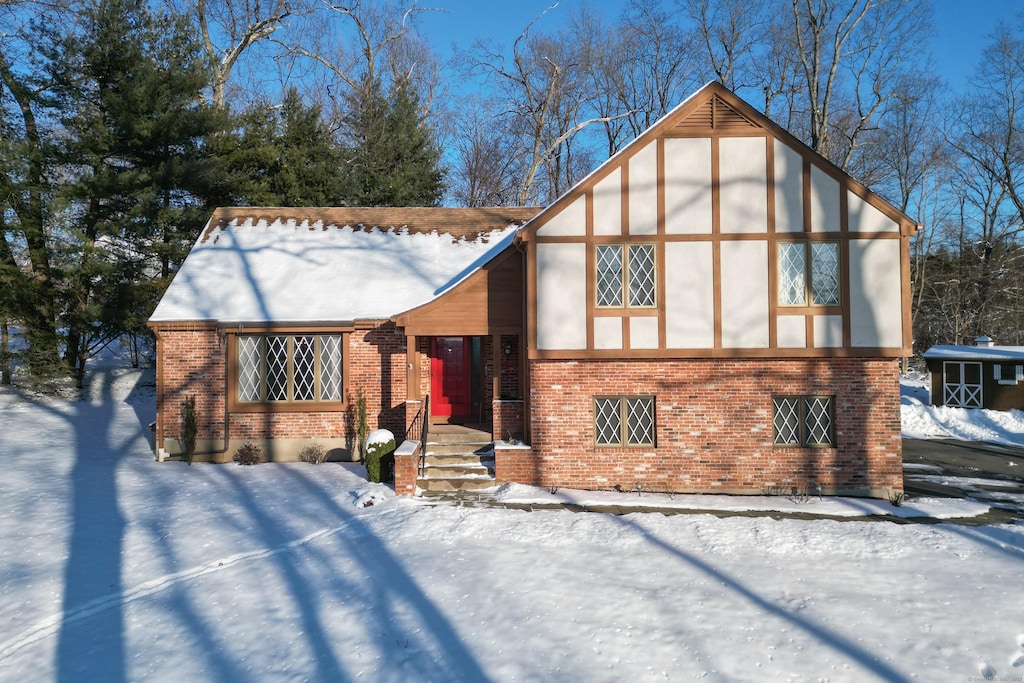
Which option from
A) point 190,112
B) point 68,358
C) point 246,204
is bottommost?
point 68,358

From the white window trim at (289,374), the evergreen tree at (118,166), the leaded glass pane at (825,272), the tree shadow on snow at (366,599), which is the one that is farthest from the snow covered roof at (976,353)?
the evergreen tree at (118,166)

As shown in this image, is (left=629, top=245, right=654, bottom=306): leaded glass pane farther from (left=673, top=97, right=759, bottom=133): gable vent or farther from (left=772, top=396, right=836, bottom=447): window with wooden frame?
(left=772, top=396, right=836, bottom=447): window with wooden frame

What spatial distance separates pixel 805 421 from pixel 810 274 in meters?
2.54

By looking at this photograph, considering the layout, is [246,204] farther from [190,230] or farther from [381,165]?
[381,165]

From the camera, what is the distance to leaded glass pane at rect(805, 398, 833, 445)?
10.1m

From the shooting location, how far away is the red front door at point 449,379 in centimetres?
1342

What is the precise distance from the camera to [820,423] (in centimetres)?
1015

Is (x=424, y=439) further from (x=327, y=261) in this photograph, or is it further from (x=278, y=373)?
(x=327, y=261)

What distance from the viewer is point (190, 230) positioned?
782 inches

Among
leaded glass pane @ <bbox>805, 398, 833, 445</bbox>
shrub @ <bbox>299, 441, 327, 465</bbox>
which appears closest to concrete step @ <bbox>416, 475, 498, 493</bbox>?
shrub @ <bbox>299, 441, 327, 465</bbox>

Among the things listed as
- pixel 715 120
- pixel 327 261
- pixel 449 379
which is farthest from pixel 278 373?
pixel 715 120

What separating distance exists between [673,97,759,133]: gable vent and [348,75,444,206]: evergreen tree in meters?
16.7

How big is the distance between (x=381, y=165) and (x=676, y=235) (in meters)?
18.8

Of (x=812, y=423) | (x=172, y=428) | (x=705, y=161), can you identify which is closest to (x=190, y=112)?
(x=172, y=428)
